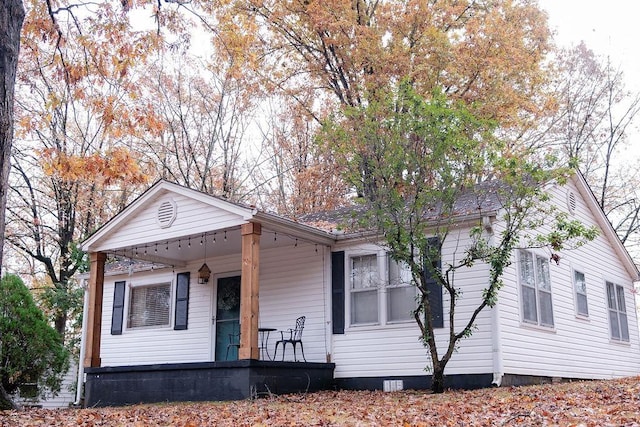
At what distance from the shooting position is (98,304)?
41.3 feet

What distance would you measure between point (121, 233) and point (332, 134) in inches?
187

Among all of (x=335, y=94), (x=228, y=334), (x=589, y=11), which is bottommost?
(x=228, y=334)

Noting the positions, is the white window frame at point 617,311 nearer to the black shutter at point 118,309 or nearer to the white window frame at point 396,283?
the white window frame at point 396,283

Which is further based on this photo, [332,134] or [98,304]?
[98,304]

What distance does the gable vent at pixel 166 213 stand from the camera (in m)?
11.7

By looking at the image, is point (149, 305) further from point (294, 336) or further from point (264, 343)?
point (294, 336)

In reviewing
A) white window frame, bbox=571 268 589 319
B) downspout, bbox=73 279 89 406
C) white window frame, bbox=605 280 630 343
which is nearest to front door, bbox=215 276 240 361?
downspout, bbox=73 279 89 406

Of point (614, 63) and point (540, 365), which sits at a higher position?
point (614, 63)

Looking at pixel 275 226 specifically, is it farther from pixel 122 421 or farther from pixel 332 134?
pixel 122 421

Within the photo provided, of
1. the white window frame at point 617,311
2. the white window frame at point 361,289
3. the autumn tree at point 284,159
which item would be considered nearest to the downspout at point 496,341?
the white window frame at point 361,289

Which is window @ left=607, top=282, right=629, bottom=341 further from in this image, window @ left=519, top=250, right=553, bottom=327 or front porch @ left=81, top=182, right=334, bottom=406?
front porch @ left=81, top=182, right=334, bottom=406

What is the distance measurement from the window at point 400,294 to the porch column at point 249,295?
2.47 meters

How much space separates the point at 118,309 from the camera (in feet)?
50.2

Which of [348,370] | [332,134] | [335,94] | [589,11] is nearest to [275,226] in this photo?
[332,134]
